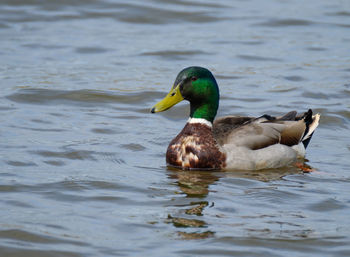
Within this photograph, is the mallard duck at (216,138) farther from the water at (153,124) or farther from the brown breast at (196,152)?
the water at (153,124)

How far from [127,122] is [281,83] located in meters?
3.25

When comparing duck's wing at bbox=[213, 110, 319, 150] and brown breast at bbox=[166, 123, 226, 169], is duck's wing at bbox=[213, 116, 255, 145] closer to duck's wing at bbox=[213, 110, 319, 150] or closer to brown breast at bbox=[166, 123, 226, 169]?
duck's wing at bbox=[213, 110, 319, 150]

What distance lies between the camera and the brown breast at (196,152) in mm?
8875

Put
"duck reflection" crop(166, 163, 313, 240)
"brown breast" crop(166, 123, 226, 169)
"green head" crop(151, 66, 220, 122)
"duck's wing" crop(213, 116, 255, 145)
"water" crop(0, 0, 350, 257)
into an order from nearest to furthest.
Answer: "water" crop(0, 0, 350, 257) → "duck reflection" crop(166, 163, 313, 240) → "brown breast" crop(166, 123, 226, 169) → "green head" crop(151, 66, 220, 122) → "duck's wing" crop(213, 116, 255, 145)

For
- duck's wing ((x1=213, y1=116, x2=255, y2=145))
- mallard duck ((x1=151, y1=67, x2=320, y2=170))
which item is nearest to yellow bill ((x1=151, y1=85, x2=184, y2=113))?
mallard duck ((x1=151, y1=67, x2=320, y2=170))

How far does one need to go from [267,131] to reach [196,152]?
932 millimetres

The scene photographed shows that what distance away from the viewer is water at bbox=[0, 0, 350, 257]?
21.9ft

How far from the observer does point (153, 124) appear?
10891mm

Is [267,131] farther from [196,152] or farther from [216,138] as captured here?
[196,152]

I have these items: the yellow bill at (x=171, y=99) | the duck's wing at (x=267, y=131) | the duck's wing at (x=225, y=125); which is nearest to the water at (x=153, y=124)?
the duck's wing at (x=267, y=131)

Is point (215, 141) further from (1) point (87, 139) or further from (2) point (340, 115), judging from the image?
(2) point (340, 115)

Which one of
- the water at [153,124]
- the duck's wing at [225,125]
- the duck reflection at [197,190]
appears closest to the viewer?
the water at [153,124]

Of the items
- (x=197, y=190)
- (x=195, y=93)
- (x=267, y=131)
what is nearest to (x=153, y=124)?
(x=195, y=93)

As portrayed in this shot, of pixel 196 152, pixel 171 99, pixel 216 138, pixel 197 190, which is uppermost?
pixel 171 99
